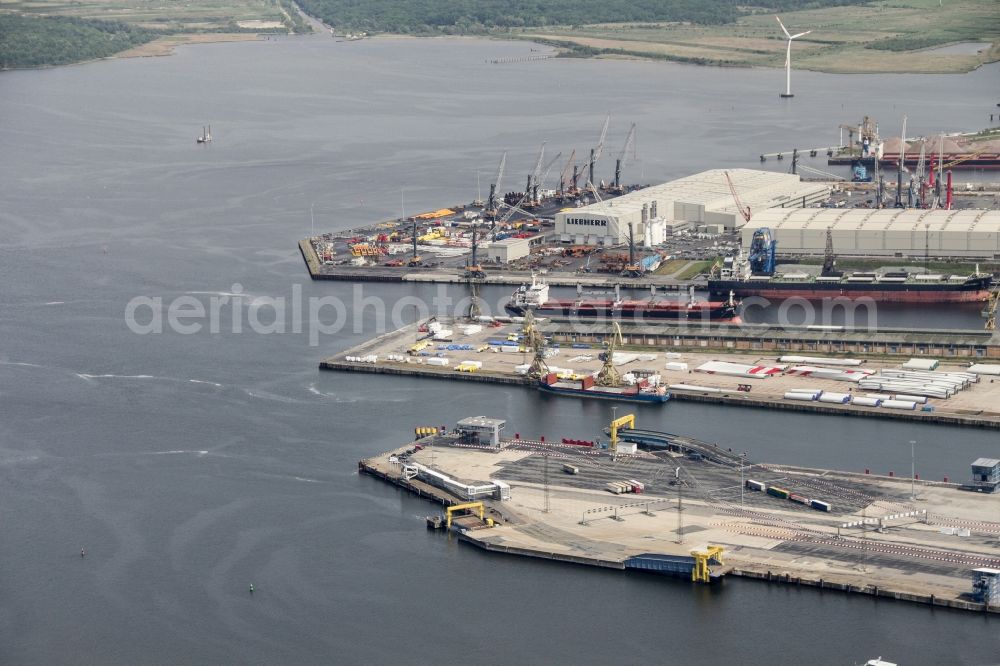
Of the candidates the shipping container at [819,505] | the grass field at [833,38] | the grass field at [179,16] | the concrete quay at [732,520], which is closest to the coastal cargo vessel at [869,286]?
the concrete quay at [732,520]

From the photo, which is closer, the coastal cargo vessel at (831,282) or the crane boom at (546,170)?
the coastal cargo vessel at (831,282)

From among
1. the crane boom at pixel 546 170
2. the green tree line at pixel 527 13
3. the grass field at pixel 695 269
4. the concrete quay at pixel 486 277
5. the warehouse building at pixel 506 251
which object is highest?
the green tree line at pixel 527 13

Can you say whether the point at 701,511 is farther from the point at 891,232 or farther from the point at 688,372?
the point at 891,232

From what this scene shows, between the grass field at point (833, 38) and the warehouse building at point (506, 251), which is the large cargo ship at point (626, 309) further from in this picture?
the grass field at point (833, 38)

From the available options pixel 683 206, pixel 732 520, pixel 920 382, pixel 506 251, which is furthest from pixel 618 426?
pixel 683 206

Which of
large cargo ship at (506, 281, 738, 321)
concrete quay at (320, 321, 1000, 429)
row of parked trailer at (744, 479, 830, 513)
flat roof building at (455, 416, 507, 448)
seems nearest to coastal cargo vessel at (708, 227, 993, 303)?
large cargo ship at (506, 281, 738, 321)

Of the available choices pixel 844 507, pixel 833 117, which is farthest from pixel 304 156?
pixel 844 507

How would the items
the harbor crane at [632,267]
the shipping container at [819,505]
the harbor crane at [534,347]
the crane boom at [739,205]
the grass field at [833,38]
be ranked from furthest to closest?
the grass field at [833,38] < the crane boom at [739,205] < the harbor crane at [632,267] < the harbor crane at [534,347] < the shipping container at [819,505]

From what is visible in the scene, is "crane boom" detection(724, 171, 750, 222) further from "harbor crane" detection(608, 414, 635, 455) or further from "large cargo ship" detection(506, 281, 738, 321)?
"harbor crane" detection(608, 414, 635, 455)
